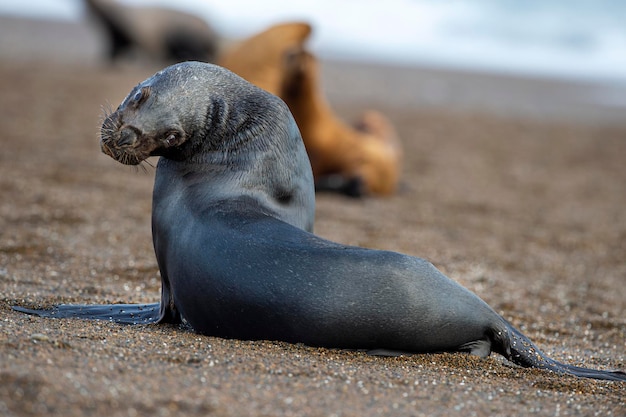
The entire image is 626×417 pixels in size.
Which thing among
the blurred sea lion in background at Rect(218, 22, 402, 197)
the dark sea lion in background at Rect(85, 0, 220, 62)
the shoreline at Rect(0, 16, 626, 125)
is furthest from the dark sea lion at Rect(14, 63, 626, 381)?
the dark sea lion in background at Rect(85, 0, 220, 62)

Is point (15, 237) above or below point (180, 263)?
below

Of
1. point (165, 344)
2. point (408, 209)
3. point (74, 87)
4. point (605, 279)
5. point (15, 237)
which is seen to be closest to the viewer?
point (165, 344)

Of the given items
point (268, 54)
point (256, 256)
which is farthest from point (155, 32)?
point (256, 256)

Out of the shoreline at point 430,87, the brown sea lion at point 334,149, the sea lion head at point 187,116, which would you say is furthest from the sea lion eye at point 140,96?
A: the shoreline at point 430,87

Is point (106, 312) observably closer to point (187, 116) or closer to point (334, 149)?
point (187, 116)

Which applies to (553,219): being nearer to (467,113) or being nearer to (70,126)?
(70,126)

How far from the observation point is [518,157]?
1451 centimetres

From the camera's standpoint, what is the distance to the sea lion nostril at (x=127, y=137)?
3.97 metres

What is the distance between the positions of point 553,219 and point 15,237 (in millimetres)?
5723

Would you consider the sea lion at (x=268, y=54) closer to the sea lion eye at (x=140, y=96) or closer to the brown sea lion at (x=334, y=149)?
the brown sea lion at (x=334, y=149)

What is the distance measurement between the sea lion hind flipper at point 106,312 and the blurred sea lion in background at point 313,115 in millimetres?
5033

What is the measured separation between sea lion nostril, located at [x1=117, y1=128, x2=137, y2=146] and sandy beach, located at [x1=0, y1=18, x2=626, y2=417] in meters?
0.77

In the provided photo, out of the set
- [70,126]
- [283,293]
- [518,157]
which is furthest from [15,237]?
[518,157]

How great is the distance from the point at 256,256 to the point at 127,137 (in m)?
0.79
